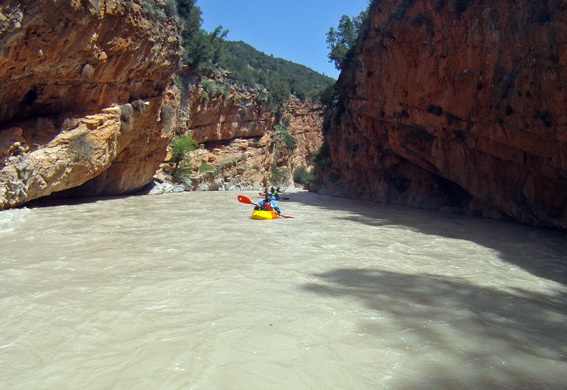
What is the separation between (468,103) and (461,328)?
1084cm

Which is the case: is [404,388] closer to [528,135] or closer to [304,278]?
[304,278]

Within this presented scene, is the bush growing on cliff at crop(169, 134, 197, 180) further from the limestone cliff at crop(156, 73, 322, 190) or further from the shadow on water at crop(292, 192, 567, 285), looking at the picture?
the shadow on water at crop(292, 192, 567, 285)

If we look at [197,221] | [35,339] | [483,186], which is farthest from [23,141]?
[483,186]

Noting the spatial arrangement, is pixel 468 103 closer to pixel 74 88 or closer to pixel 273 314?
pixel 273 314

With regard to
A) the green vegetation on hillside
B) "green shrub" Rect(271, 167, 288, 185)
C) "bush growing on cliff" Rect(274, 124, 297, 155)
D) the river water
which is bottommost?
the river water

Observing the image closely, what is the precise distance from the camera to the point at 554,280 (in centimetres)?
573

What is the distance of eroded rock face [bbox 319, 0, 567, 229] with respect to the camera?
973cm

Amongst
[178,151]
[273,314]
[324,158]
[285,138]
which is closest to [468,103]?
[273,314]

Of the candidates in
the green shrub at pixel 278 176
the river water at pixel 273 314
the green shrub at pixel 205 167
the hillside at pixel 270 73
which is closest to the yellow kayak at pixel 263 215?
the river water at pixel 273 314

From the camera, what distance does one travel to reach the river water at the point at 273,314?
2.74 metres

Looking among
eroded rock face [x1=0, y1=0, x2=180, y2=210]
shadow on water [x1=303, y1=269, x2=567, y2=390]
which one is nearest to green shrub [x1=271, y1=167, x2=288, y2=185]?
eroded rock face [x1=0, y1=0, x2=180, y2=210]

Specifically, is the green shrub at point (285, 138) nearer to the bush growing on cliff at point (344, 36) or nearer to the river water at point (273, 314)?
the bush growing on cliff at point (344, 36)

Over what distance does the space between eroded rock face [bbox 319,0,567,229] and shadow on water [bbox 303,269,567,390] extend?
22.7ft

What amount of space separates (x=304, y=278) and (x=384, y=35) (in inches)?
557
